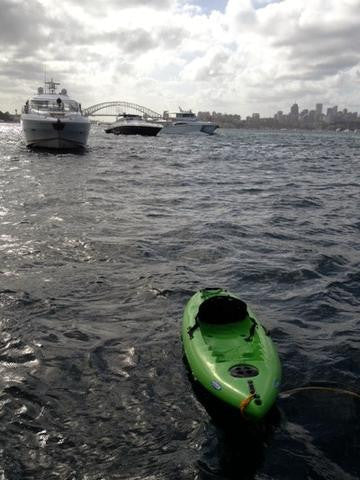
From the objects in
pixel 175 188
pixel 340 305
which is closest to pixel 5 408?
pixel 340 305

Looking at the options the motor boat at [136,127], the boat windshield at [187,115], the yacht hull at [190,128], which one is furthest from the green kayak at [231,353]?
the boat windshield at [187,115]

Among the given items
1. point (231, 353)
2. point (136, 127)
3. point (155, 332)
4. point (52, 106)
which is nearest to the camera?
point (231, 353)

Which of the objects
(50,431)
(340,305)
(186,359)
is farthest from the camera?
(340,305)

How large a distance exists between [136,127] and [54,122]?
5221cm

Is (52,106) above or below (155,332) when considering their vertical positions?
above

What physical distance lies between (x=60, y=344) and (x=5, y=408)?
185 cm

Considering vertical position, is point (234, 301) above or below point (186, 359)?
above

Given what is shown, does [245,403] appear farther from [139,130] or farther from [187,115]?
[187,115]

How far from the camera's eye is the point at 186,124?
100812 mm

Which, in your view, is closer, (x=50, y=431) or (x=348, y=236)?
(x=50, y=431)

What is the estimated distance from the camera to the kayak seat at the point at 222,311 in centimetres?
766

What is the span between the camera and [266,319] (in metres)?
9.16

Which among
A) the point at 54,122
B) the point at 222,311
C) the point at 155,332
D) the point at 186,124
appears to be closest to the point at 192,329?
the point at 222,311

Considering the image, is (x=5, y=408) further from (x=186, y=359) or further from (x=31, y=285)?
(x=31, y=285)
